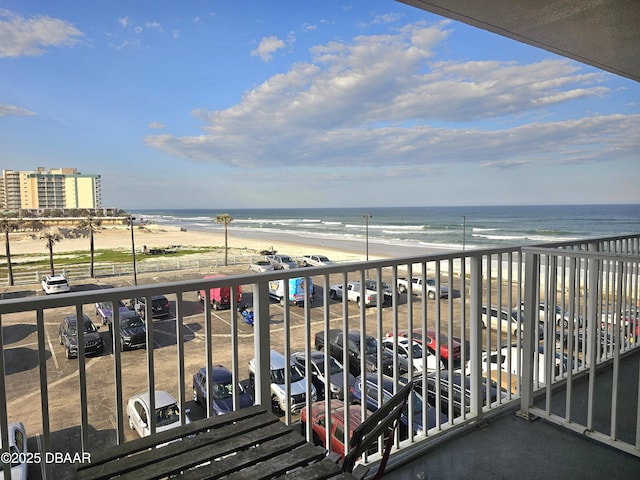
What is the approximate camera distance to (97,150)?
85812 millimetres

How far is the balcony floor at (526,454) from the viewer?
183cm

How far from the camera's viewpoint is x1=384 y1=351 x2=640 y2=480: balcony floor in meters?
1.83

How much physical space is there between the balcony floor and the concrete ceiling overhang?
7.50 ft

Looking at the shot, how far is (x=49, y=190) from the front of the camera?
64125 mm

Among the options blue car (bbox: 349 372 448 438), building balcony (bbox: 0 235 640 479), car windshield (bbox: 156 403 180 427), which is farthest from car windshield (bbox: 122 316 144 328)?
building balcony (bbox: 0 235 640 479)

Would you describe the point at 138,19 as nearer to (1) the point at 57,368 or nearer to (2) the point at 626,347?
(1) the point at 57,368

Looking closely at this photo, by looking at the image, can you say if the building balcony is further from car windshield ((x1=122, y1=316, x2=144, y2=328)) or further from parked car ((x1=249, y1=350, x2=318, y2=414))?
car windshield ((x1=122, y1=316, x2=144, y2=328))

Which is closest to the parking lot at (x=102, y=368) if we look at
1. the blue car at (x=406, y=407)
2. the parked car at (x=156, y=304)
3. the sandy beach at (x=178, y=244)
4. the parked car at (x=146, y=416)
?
the parked car at (x=156, y=304)

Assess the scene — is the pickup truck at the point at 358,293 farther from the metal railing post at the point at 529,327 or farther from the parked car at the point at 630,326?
the parked car at the point at 630,326

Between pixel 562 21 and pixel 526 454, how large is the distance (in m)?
2.38

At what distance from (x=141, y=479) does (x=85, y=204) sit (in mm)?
85281

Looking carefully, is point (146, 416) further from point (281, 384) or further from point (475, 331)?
point (281, 384)

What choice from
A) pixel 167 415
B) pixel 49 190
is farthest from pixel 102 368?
pixel 49 190

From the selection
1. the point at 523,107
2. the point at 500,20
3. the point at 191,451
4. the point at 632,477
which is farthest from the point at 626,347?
the point at 523,107
